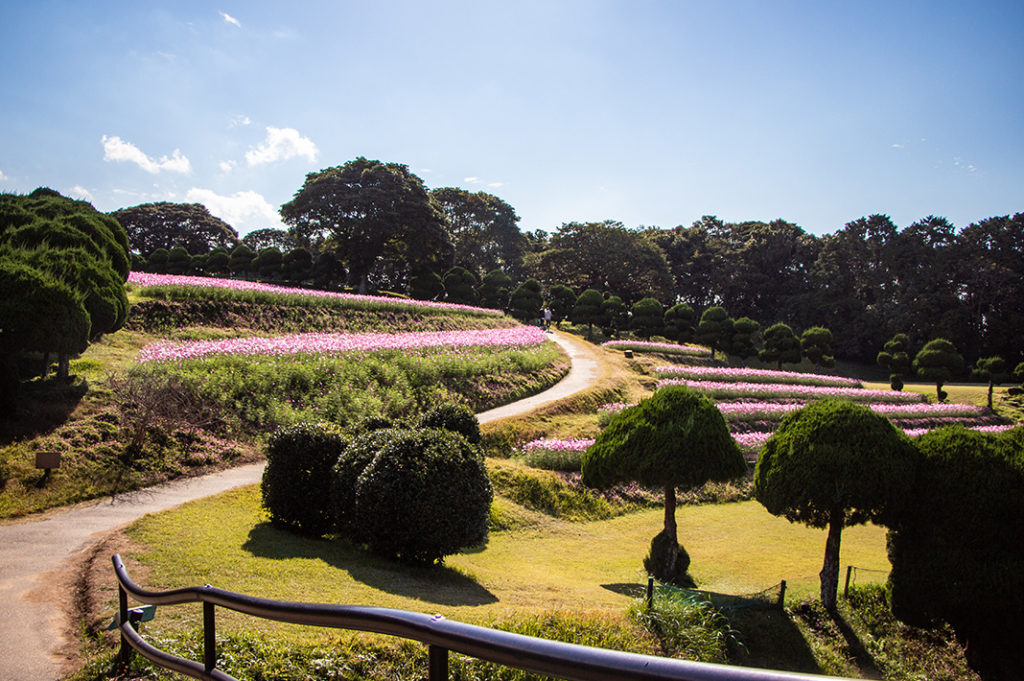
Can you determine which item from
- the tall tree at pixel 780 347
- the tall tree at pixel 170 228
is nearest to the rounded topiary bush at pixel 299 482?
the tall tree at pixel 780 347

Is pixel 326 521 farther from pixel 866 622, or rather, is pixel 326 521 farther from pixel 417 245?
pixel 417 245

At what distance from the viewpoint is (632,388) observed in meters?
21.0

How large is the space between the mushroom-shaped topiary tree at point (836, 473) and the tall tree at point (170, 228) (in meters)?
56.4

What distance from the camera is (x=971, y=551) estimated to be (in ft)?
22.4

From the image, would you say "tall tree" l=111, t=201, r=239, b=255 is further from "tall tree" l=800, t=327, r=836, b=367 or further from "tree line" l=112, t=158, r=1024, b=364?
"tall tree" l=800, t=327, r=836, b=367

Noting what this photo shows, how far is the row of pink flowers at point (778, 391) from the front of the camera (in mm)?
21156

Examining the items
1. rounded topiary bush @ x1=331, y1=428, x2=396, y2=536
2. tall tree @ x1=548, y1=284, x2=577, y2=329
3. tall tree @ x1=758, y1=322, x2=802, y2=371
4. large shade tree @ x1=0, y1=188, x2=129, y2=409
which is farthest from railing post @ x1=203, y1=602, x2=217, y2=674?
tall tree @ x1=548, y1=284, x2=577, y2=329

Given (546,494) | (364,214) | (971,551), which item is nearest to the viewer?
(971,551)

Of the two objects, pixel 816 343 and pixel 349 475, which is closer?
pixel 349 475

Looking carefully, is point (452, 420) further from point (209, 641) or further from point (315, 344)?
point (209, 641)

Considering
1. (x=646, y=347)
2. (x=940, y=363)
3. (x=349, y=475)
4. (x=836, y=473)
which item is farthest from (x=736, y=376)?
(x=349, y=475)

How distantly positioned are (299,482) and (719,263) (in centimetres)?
4627

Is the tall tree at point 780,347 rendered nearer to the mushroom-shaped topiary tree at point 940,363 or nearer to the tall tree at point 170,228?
the mushroom-shaped topiary tree at point 940,363

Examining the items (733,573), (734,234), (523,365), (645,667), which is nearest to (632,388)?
(523,365)
